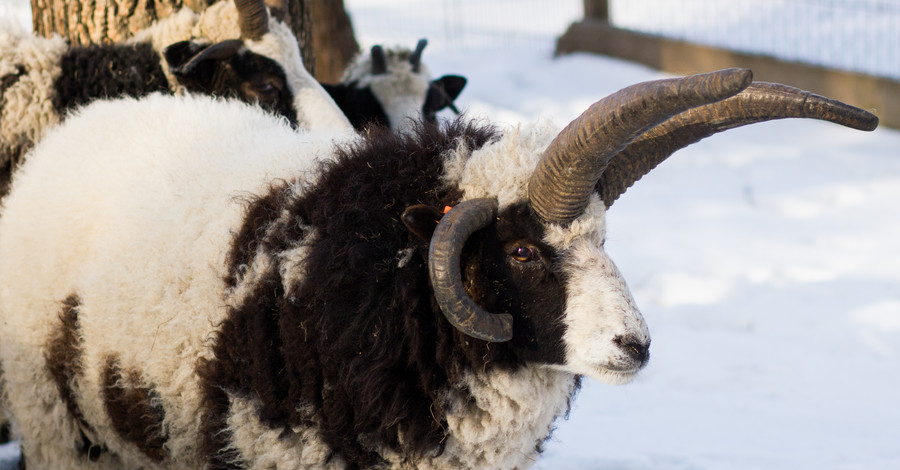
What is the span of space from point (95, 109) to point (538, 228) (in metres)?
2.32

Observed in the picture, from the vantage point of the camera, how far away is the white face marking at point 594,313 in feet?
9.45

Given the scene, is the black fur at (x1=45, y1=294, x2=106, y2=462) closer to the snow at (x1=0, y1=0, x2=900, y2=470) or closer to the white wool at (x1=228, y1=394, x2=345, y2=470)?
the white wool at (x1=228, y1=394, x2=345, y2=470)

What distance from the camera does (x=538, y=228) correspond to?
9.86 ft

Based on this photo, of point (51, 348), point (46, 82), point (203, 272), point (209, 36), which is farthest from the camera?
point (209, 36)

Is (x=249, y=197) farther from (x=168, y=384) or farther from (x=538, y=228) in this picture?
(x=538, y=228)

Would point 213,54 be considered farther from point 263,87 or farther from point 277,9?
point 277,9

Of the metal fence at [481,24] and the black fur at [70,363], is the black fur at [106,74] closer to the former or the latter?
the black fur at [70,363]

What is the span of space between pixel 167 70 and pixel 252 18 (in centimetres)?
53

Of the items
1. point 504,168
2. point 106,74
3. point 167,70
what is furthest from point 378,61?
point 504,168

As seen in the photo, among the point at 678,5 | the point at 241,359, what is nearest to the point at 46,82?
the point at 241,359

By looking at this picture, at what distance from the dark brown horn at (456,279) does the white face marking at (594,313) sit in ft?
0.78

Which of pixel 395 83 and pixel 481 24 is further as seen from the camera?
pixel 481 24

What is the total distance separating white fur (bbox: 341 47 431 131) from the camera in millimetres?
6625

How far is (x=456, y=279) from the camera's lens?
9.16 ft
